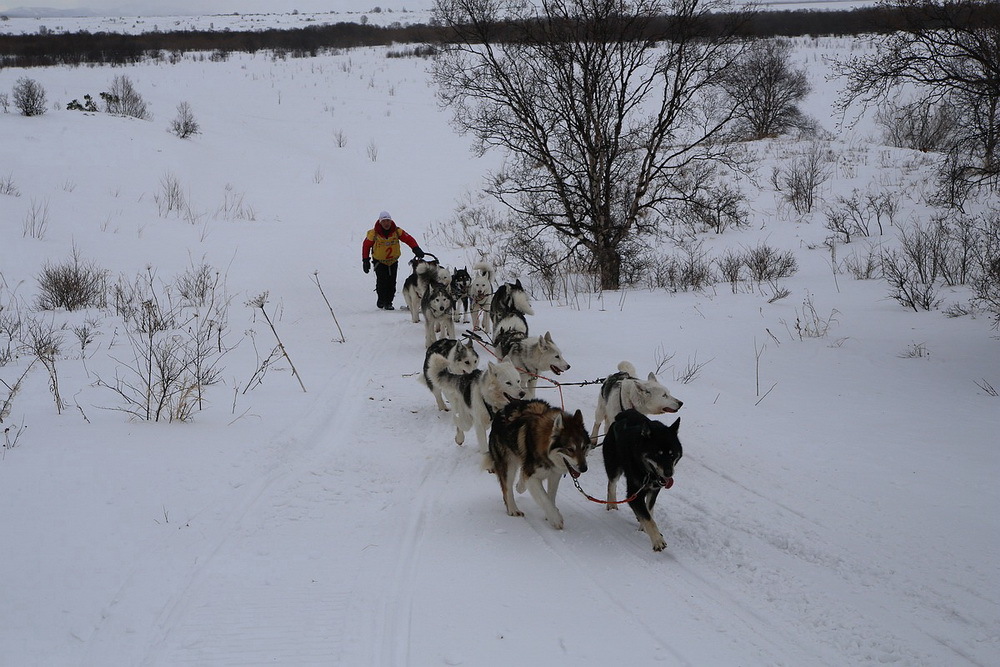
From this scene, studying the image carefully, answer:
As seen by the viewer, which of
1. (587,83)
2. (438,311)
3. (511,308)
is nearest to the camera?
(511,308)

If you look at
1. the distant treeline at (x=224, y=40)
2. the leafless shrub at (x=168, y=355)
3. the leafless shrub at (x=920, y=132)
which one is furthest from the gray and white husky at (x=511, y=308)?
the distant treeline at (x=224, y=40)

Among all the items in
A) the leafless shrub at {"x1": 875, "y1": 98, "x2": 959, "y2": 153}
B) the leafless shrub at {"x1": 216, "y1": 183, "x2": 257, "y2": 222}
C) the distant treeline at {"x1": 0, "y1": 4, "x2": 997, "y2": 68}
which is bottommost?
the leafless shrub at {"x1": 216, "y1": 183, "x2": 257, "y2": 222}

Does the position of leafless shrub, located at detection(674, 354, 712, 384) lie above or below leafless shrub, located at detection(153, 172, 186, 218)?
below

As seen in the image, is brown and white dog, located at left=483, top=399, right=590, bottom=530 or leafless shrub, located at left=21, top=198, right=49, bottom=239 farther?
leafless shrub, located at left=21, top=198, right=49, bottom=239

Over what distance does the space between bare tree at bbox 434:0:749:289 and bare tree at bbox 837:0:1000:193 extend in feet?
12.7

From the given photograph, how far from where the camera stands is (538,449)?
14.4 ft

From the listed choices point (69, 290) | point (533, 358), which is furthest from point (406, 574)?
point (69, 290)

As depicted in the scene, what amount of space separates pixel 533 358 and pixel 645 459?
3.07 m

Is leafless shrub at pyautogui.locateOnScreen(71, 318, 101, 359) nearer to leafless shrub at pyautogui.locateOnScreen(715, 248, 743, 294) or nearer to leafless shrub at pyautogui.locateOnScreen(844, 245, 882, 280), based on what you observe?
leafless shrub at pyautogui.locateOnScreen(715, 248, 743, 294)

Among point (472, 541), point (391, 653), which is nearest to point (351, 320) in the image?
point (472, 541)

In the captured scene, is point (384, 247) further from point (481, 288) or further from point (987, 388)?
point (987, 388)

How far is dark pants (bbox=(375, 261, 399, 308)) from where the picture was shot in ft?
39.8

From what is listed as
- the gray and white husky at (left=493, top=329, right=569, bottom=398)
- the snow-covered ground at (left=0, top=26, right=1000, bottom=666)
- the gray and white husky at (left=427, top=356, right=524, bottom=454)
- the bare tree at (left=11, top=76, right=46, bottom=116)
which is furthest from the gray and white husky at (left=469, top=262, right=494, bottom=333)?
the bare tree at (left=11, top=76, right=46, bottom=116)

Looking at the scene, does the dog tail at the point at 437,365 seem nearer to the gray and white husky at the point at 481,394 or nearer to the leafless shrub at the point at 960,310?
the gray and white husky at the point at 481,394
